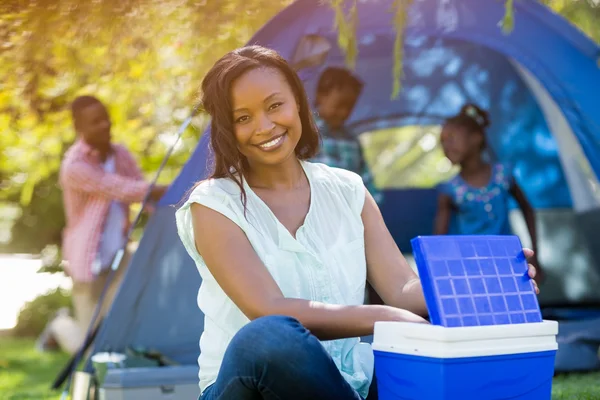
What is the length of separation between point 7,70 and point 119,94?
86cm

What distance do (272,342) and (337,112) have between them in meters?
2.28

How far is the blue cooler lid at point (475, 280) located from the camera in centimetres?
125

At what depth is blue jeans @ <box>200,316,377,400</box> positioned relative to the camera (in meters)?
1.27

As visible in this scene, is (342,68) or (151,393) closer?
(151,393)

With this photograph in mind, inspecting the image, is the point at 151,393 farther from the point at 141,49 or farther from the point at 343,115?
the point at 141,49

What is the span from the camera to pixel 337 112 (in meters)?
3.49

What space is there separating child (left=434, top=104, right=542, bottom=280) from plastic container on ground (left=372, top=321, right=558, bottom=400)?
2462mm

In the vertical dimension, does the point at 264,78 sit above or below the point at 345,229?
above

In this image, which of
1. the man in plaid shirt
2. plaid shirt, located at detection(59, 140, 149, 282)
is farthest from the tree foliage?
plaid shirt, located at detection(59, 140, 149, 282)

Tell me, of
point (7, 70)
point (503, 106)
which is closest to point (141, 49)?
point (7, 70)

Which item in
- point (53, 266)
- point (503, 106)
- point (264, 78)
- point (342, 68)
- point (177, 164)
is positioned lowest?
point (53, 266)

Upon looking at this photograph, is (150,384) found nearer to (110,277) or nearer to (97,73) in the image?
(110,277)

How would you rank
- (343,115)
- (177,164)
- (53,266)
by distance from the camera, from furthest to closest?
(53,266) → (177,164) → (343,115)

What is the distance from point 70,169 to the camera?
3.69m
